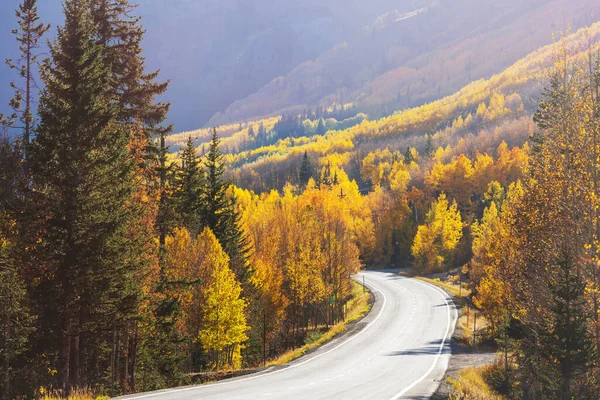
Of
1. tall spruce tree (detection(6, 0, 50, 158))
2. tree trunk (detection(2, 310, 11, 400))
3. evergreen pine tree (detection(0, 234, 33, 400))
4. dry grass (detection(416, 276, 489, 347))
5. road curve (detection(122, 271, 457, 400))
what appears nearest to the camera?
evergreen pine tree (detection(0, 234, 33, 400))

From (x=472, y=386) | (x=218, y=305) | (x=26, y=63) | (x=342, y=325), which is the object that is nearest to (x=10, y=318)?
(x=26, y=63)

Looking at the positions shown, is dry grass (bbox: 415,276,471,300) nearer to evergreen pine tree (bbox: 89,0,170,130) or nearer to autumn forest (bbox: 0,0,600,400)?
autumn forest (bbox: 0,0,600,400)

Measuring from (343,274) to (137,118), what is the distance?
39211mm

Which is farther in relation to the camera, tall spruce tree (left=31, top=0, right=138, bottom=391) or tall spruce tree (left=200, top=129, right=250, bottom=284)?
tall spruce tree (left=200, top=129, right=250, bottom=284)

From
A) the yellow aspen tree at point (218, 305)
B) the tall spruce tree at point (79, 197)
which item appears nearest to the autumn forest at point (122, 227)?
the tall spruce tree at point (79, 197)

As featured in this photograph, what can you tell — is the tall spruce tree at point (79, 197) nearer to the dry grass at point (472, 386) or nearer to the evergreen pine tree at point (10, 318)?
the evergreen pine tree at point (10, 318)

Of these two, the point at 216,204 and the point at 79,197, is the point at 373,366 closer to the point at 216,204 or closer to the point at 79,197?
the point at 216,204

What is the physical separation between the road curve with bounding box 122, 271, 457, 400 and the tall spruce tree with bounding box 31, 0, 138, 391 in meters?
4.34

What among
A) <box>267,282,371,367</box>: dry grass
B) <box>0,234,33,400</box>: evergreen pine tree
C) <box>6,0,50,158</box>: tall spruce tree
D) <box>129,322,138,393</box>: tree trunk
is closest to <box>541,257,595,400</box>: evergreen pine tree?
<box>267,282,371,367</box>: dry grass

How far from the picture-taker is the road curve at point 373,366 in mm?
19906

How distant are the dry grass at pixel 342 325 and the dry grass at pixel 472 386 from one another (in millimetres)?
10705

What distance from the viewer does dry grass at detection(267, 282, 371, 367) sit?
113 feet

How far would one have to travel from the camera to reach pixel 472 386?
25.0m

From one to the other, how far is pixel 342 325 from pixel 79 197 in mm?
33332
